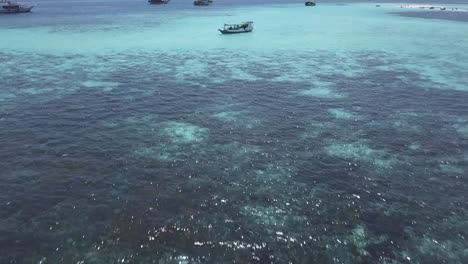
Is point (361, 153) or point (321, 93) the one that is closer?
point (361, 153)

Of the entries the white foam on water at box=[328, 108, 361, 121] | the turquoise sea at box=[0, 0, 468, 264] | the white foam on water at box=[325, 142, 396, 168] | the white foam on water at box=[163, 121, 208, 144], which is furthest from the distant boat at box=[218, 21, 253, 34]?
the white foam on water at box=[325, 142, 396, 168]

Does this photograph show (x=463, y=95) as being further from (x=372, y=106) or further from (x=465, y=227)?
(x=465, y=227)

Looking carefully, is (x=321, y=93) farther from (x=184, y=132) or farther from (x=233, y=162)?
(x=233, y=162)

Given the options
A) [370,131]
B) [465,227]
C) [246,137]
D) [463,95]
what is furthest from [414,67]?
[465,227]

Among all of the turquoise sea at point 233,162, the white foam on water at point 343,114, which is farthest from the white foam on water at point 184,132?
the white foam on water at point 343,114

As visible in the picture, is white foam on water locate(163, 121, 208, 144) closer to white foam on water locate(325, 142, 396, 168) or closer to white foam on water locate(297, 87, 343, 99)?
white foam on water locate(325, 142, 396, 168)

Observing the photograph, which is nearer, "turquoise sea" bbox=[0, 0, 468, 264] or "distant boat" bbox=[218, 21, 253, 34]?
"turquoise sea" bbox=[0, 0, 468, 264]

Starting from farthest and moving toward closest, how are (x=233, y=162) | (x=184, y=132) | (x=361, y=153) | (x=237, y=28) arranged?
(x=237, y=28) < (x=184, y=132) < (x=361, y=153) < (x=233, y=162)

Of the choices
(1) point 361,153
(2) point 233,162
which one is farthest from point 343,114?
(2) point 233,162

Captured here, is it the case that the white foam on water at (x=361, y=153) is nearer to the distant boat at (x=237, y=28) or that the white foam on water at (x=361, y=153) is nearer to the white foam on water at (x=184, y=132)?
the white foam on water at (x=184, y=132)
